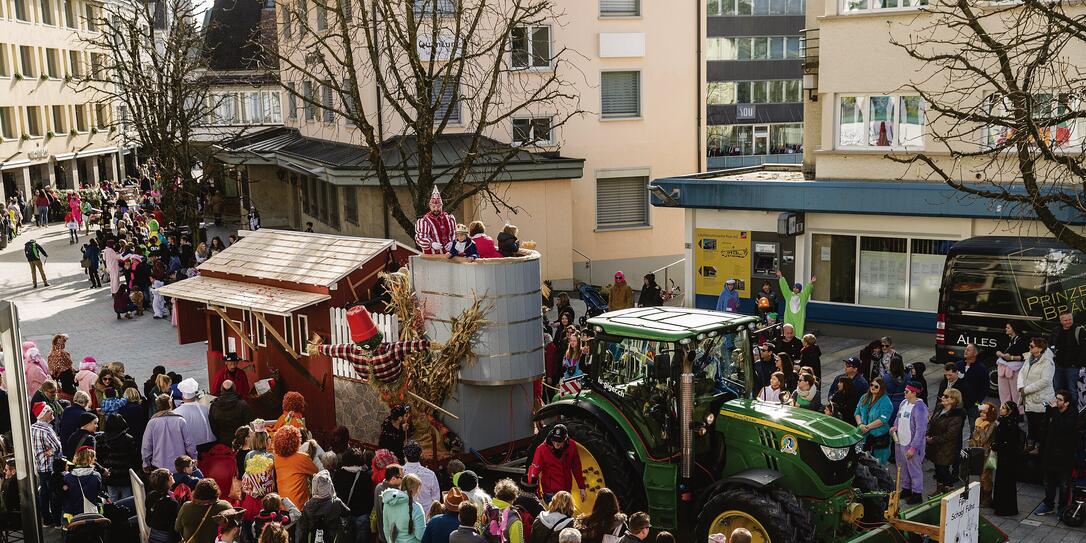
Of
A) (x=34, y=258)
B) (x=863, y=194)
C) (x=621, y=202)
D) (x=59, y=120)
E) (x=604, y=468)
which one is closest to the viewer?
(x=604, y=468)

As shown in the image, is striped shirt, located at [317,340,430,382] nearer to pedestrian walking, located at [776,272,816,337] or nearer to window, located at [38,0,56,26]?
pedestrian walking, located at [776,272,816,337]

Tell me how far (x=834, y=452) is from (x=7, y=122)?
54.8 meters

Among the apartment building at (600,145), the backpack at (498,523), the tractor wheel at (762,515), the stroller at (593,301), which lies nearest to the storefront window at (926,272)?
the stroller at (593,301)

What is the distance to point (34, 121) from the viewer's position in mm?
57594

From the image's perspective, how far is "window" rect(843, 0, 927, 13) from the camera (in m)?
21.1

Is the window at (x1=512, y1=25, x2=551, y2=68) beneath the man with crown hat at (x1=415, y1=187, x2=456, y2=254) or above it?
above

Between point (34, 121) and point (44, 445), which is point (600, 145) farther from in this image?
point (34, 121)

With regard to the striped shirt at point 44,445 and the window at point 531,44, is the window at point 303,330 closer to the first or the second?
the striped shirt at point 44,445

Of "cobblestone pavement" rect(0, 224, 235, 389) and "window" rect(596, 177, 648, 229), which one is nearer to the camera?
"cobblestone pavement" rect(0, 224, 235, 389)

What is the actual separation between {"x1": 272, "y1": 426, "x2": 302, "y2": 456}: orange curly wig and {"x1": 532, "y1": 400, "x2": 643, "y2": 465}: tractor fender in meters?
2.63

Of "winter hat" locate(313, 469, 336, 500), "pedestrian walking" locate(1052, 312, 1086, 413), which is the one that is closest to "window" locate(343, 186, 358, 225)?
"pedestrian walking" locate(1052, 312, 1086, 413)

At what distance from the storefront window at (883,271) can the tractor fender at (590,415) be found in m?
12.7

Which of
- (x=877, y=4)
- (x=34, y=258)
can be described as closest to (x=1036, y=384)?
(x=877, y=4)

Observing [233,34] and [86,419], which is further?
[233,34]
